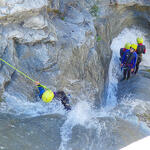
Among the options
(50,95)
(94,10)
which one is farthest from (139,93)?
(94,10)

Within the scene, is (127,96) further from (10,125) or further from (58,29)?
(10,125)

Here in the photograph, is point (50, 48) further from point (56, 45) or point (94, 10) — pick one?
point (94, 10)

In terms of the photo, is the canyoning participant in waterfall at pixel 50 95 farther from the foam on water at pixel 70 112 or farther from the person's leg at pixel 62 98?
the foam on water at pixel 70 112

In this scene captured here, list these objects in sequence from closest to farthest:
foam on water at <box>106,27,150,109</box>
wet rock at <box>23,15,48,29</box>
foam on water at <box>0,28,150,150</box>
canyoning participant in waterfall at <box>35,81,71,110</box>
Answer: foam on water at <box>0,28,150,150</box>
canyoning participant in waterfall at <box>35,81,71,110</box>
wet rock at <box>23,15,48,29</box>
foam on water at <box>106,27,150,109</box>

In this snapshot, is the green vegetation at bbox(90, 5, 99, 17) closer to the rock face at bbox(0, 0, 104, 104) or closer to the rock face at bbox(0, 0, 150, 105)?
the rock face at bbox(0, 0, 150, 105)

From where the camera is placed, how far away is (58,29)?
8.01 metres

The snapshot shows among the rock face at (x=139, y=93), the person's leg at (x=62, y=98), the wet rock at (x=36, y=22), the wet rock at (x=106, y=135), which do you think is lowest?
the rock face at (x=139, y=93)

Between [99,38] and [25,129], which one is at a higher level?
[99,38]

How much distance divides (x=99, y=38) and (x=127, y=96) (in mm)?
2731

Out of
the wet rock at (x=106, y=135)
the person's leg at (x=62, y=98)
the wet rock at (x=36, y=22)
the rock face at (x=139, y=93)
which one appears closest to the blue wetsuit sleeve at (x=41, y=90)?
the person's leg at (x=62, y=98)

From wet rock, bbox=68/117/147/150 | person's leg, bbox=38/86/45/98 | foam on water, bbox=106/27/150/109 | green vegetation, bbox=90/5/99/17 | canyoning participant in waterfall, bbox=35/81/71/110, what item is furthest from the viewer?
green vegetation, bbox=90/5/99/17

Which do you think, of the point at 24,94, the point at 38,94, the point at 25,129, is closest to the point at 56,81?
the point at 38,94

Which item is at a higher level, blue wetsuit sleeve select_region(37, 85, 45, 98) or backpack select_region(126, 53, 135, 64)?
backpack select_region(126, 53, 135, 64)

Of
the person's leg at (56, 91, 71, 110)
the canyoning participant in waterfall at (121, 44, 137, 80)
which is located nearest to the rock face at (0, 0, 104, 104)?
the person's leg at (56, 91, 71, 110)
